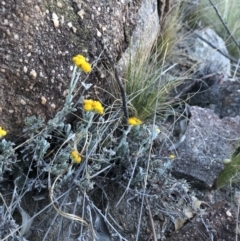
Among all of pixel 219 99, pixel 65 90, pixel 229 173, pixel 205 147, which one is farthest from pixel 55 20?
pixel 219 99

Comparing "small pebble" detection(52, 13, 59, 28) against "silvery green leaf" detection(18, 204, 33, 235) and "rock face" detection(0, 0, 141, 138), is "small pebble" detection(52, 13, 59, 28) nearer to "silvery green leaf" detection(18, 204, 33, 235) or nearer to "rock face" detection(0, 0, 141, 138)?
"rock face" detection(0, 0, 141, 138)

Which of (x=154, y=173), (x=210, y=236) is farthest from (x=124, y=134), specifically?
(x=210, y=236)

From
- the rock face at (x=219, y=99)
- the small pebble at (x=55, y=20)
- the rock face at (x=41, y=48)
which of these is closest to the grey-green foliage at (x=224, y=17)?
the rock face at (x=219, y=99)

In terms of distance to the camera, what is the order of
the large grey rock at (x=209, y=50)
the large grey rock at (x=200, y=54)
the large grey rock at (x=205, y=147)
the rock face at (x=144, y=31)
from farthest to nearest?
1. the large grey rock at (x=209, y=50)
2. the large grey rock at (x=200, y=54)
3. the rock face at (x=144, y=31)
4. the large grey rock at (x=205, y=147)

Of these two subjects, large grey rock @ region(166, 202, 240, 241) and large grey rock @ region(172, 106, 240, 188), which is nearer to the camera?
large grey rock @ region(166, 202, 240, 241)

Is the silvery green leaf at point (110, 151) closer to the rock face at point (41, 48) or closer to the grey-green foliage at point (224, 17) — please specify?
the rock face at point (41, 48)

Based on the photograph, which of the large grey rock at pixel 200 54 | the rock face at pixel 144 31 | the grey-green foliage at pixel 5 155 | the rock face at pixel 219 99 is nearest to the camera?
the grey-green foliage at pixel 5 155

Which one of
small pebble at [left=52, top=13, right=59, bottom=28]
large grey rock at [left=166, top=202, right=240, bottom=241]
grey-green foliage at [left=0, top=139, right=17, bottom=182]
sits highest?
small pebble at [left=52, top=13, right=59, bottom=28]

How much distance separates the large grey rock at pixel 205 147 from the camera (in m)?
1.99

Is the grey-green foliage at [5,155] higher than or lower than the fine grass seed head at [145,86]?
higher

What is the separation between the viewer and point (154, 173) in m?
1.88

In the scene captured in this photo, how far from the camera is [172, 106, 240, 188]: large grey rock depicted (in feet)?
6.54

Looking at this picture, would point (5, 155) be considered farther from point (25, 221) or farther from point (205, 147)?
point (205, 147)

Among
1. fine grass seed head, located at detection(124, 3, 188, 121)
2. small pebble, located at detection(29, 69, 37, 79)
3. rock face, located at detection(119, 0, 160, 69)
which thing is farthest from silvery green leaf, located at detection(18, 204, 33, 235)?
rock face, located at detection(119, 0, 160, 69)
